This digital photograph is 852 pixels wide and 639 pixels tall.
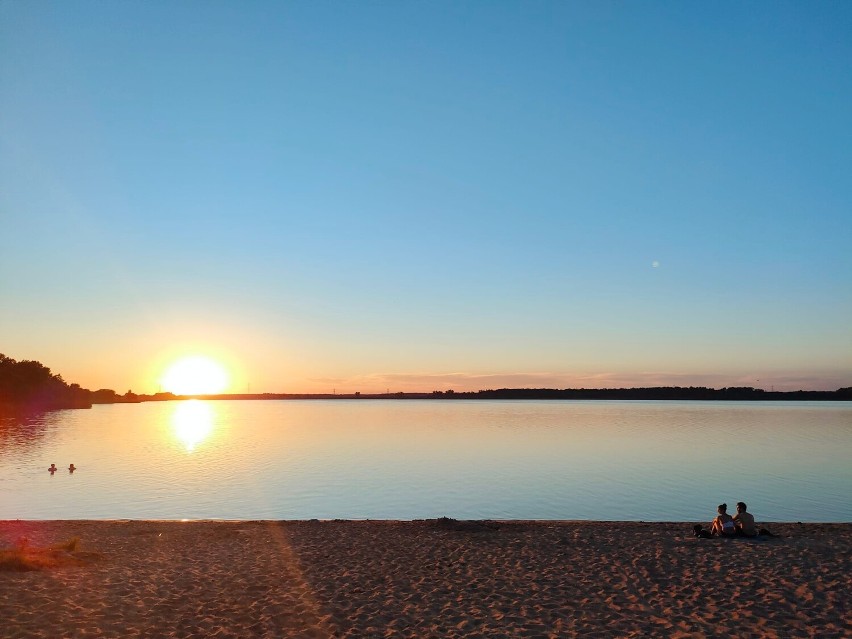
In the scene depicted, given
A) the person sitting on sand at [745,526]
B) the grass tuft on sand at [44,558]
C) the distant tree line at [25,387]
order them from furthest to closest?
1. the distant tree line at [25,387]
2. the person sitting on sand at [745,526]
3. the grass tuft on sand at [44,558]

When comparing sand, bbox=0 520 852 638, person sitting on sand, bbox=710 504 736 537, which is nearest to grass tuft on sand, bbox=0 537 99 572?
sand, bbox=0 520 852 638

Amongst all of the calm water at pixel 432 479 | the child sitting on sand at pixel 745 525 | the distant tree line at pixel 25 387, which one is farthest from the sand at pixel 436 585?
the distant tree line at pixel 25 387

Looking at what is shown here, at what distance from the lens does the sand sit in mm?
11930

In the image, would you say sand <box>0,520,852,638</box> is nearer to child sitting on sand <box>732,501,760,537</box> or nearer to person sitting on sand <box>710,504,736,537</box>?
person sitting on sand <box>710,504,736,537</box>

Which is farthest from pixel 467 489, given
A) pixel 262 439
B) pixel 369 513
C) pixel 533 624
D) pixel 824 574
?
pixel 262 439

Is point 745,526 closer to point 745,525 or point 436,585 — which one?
point 745,525

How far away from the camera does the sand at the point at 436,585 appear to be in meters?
11.9

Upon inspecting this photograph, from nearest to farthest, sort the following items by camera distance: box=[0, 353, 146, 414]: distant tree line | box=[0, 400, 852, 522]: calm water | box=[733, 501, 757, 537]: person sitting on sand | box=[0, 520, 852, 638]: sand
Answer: box=[0, 520, 852, 638]: sand
box=[733, 501, 757, 537]: person sitting on sand
box=[0, 400, 852, 522]: calm water
box=[0, 353, 146, 414]: distant tree line

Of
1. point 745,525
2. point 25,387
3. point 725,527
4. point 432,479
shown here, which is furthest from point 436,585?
point 25,387

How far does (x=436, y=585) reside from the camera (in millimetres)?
14953

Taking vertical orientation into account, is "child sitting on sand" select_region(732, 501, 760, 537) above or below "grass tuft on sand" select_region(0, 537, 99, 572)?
below

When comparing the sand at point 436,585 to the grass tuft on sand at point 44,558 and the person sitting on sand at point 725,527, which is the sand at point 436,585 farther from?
the person sitting on sand at point 725,527

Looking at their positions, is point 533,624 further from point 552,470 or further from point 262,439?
point 262,439

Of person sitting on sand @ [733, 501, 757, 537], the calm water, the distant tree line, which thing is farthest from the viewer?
the distant tree line
